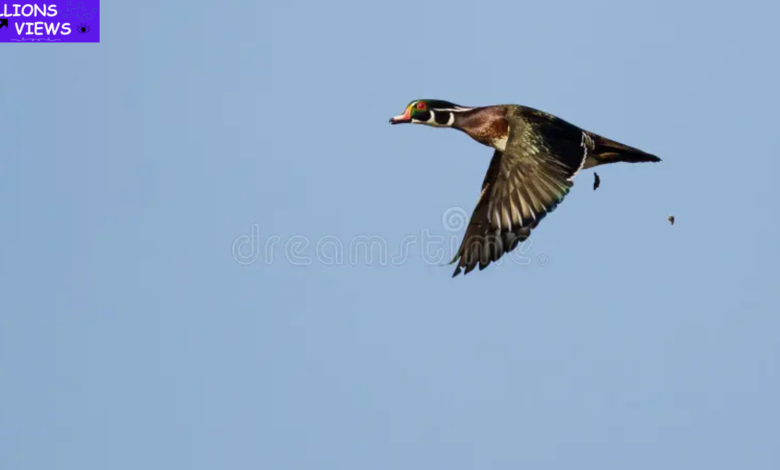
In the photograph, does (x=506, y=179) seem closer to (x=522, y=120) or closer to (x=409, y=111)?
(x=522, y=120)

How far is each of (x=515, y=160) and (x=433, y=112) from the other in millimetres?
3558

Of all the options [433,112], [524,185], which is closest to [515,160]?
[524,185]

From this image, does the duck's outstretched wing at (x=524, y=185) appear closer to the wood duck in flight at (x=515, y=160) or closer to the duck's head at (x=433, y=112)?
the wood duck in flight at (x=515, y=160)

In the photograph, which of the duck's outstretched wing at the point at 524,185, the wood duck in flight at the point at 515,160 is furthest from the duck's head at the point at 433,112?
the duck's outstretched wing at the point at 524,185

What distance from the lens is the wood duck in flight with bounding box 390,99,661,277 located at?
24.5 metres

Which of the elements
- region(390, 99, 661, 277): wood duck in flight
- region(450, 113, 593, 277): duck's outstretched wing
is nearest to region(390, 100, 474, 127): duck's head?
region(390, 99, 661, 277): wood duck in flight

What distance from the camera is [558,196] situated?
80.2 ft

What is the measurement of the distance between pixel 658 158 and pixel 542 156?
3.43 m

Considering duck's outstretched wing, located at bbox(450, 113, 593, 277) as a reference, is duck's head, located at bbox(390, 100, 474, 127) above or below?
above

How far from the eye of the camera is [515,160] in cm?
2494

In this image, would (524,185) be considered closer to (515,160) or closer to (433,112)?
(515,160)

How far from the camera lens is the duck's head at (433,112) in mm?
28062

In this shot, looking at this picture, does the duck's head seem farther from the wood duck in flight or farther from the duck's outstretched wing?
the duck's outstretched wing

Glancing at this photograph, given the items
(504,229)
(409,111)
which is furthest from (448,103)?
(504,229)
